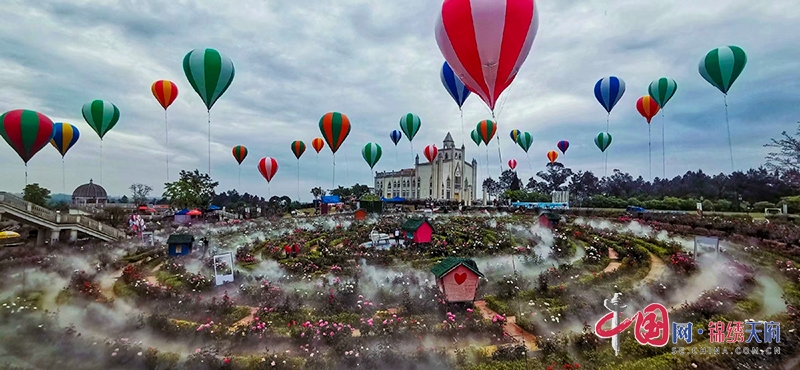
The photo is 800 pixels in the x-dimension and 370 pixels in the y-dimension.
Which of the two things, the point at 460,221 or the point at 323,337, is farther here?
the point at 460,221

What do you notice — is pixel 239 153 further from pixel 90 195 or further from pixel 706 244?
pixel 90 195

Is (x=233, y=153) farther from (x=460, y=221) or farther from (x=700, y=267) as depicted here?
(x=700, y=267)

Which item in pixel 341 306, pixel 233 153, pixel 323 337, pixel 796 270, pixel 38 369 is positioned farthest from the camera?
pixel 233 153

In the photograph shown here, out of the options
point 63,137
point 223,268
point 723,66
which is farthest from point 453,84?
point 63,137

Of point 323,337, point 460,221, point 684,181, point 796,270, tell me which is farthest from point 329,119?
point 684,181

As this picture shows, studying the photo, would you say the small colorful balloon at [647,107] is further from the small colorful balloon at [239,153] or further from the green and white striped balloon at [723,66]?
the small colorful balloon at [239,153]

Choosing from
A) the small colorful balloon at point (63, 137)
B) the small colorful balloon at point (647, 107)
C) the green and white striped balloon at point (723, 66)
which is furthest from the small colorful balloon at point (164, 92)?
the small colorful balloon at point (647, 107)
